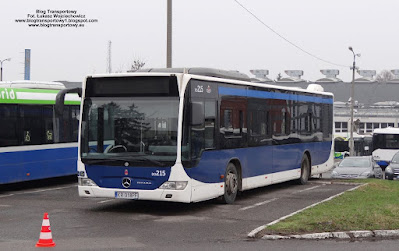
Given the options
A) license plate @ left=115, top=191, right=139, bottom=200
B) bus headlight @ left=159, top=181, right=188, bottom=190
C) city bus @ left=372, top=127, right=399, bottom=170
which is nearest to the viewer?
bus headlight @ left=159, top=181, right=188, bottom=190

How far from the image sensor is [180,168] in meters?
14.3

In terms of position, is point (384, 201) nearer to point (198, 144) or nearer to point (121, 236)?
point (198, 144)

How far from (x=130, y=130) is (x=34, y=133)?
6192 mm

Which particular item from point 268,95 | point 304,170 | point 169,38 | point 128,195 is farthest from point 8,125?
point 304,170

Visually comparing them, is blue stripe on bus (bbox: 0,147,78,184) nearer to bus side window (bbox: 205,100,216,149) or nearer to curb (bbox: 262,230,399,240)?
bus side window (bbox: 205,100,216,149)

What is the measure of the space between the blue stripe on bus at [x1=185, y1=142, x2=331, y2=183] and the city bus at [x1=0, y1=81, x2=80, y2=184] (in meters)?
6.02

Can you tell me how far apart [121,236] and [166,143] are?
3.00 meters

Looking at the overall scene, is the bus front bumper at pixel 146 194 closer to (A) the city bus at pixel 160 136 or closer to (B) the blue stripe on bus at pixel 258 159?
(A) the city bus at pixel 160 136

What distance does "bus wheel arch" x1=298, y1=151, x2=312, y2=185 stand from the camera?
2216 centimetres

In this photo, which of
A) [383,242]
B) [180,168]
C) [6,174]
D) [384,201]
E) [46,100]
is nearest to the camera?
[383,242]

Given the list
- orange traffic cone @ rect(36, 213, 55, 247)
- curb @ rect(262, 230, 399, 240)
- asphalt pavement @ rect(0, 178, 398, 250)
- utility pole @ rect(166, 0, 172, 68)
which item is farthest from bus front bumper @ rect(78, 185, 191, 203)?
utility pole @ rect(166, 0, 172, 68)

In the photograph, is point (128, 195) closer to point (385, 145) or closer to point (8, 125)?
point (8, 125)

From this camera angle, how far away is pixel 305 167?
22.5m

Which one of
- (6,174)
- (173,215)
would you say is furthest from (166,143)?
(6,174)
